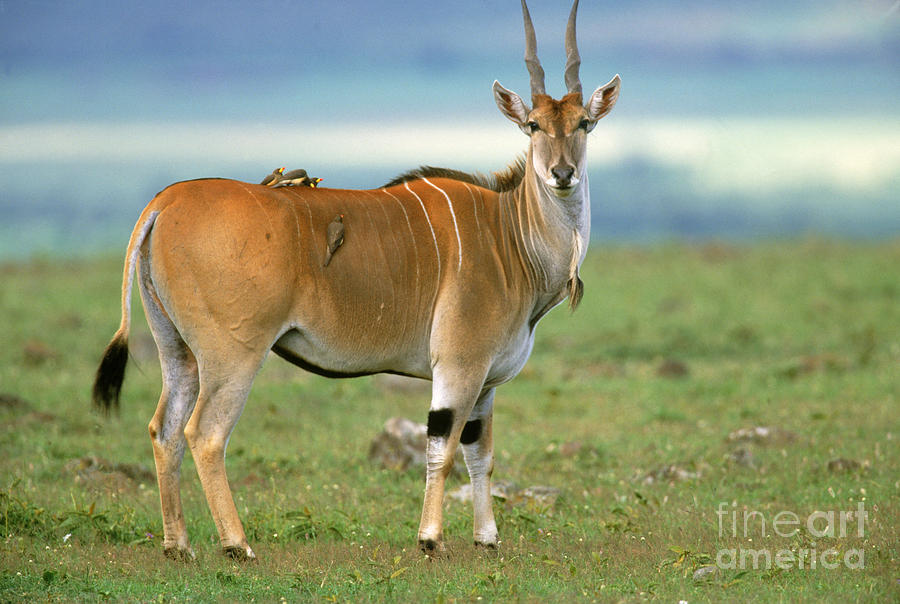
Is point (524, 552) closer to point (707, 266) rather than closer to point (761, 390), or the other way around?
point (761, 390)

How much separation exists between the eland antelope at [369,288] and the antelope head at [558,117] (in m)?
0.01

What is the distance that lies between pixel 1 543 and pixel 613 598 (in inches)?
167

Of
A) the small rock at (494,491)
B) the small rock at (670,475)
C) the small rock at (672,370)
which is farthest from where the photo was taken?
the small rock at (672,370)

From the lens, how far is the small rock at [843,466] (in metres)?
9.33

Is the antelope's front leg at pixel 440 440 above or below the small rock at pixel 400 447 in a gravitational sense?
above

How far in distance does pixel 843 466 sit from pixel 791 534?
220cm

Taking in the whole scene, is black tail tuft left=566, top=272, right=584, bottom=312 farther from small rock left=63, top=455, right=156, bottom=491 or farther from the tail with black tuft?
small rock left=63, top=455, right=156, bottom=491

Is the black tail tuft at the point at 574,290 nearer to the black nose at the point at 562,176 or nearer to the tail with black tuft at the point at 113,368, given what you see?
the black nose at the point at 562,176

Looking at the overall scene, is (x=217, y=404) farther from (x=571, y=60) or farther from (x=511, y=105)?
(x=571, y=60)

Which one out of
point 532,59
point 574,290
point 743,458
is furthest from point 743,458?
point 532,59

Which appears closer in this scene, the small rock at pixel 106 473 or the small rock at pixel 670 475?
the small rock at pixel 106 473

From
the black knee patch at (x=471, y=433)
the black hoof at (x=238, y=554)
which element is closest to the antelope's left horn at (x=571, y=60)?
the black knee patch at (x=471, y=433)

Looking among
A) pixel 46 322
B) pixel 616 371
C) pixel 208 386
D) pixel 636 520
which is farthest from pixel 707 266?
pixel 208 386

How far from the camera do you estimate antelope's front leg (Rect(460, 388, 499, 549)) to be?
7535mm
